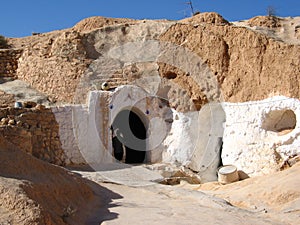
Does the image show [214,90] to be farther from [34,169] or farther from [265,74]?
[34,169]

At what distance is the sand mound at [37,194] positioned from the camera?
4.13m

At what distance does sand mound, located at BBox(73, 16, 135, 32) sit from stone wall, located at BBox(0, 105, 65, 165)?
12439mm

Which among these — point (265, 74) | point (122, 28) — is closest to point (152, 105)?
point (265, 74)

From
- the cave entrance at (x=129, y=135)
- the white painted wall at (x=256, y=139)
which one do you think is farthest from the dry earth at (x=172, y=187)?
the cave entrance at (x=129, y=135)

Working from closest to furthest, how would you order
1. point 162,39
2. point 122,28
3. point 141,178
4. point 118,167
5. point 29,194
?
point 29,194 → point 141,178 → point 118,167 → point 162,39 → point 122,28

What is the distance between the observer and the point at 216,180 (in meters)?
12.0

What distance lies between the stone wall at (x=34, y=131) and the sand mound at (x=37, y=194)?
4200mm

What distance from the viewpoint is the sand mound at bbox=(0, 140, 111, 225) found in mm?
4129

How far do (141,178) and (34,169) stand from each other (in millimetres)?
5641

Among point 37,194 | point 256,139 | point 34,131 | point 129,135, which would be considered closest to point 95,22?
point 129,135

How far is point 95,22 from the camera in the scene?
23.6 metres

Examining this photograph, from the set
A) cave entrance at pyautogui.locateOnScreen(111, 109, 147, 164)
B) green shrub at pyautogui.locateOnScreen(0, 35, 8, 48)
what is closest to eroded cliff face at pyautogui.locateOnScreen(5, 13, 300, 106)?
cave entrance at pyautogui.locateOnScreen(111, 109, 147, 164)

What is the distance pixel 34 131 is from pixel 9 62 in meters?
7.84

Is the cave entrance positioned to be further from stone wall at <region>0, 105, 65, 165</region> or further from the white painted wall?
the white painted wall
